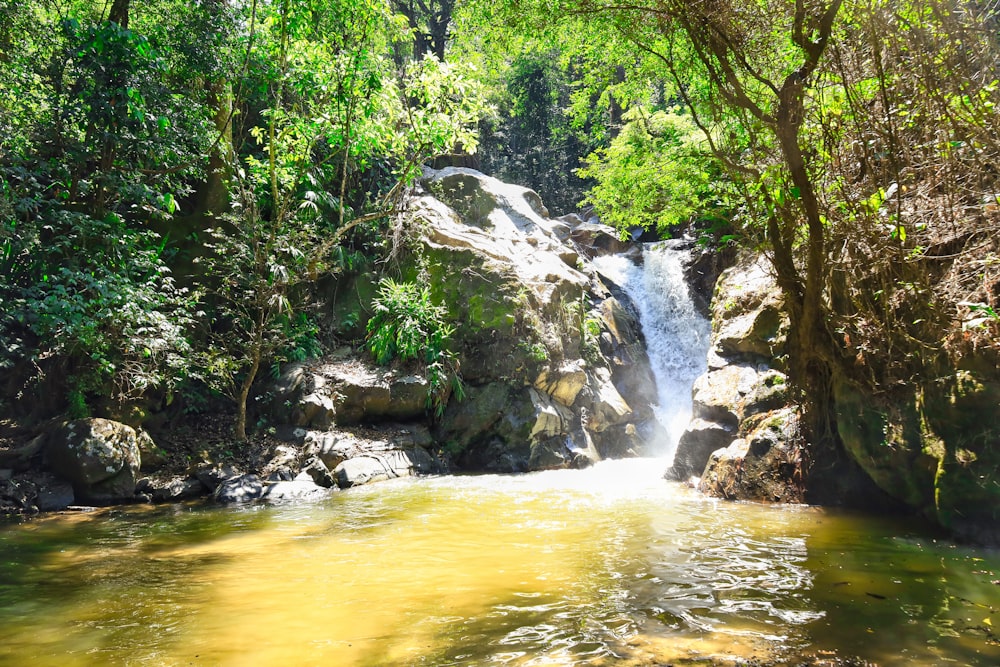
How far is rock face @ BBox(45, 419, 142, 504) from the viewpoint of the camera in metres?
7.88

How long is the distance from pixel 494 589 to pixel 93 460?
6644 mm

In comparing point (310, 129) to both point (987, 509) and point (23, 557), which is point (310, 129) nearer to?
point (23, 557)

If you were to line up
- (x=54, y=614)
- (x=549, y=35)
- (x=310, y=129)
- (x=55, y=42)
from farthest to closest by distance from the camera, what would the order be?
(x=310, y=129)
(x=55, y=42)
(x=549, y=35)
(x=54, y=614)

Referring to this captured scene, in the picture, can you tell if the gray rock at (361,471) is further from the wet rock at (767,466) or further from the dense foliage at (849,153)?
the dense foliage at (849,153)

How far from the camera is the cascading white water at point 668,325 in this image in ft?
43.5

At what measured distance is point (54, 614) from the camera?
152 inches

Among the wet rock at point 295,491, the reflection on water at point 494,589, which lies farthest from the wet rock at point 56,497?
the wet rock at point 295,491

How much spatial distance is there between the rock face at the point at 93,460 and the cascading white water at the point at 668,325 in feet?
31.9

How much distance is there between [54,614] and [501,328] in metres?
8.98

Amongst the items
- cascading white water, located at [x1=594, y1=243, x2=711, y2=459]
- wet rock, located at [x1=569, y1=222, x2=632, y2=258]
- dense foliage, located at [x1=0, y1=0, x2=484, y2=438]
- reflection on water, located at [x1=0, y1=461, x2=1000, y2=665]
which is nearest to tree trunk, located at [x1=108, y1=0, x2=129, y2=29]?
dense foliage, located at [x1=0, y1=0, x2=484, y2=438]

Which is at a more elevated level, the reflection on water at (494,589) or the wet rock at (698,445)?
the wet rock at (698,445)

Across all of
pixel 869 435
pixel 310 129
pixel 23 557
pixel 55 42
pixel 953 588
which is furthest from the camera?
pixel 310 129

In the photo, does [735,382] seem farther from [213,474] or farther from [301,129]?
[301,129]

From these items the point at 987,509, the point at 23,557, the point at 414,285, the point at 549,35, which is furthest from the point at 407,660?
the point at 414,285
